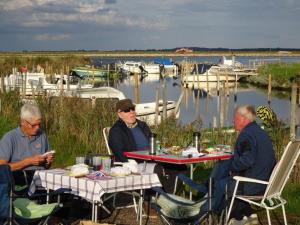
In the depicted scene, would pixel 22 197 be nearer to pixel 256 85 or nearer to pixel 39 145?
pixel 39 145

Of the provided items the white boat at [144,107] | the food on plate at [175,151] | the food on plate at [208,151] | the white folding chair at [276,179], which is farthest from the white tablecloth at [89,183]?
the white boat at [144,107]

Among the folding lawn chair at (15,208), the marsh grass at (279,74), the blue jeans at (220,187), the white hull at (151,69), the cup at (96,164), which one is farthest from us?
the white hull at (151,69)

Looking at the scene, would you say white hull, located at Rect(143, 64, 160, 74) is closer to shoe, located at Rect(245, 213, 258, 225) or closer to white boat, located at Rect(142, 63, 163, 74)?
white boat, located at Rect(142, 63, 163, 74)

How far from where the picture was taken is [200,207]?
531cm

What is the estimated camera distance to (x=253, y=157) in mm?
5805

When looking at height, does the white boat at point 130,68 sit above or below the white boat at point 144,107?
below

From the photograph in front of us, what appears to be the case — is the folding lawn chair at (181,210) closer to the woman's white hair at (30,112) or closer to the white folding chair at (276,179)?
the white folding chair at (276,179)

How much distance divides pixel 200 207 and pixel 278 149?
6.00 m

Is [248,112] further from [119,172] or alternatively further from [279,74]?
[279,74]

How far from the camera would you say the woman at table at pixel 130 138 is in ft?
23.7

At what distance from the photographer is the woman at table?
7230 mm

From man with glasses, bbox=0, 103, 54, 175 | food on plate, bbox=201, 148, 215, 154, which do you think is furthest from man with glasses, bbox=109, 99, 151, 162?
man with glasses, bbox=0, 103, 54, 175

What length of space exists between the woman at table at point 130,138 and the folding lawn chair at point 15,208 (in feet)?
6.30

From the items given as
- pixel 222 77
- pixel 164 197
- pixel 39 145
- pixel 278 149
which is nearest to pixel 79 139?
pixel 278 149
